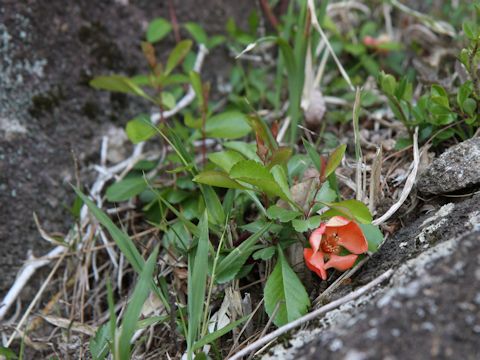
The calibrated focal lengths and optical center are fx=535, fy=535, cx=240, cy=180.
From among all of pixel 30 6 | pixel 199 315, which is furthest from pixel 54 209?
pixel 199 315

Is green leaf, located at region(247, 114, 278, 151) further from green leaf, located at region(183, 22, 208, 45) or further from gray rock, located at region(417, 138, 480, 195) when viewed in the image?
green leaf, located at region(183, 22, 208, 45)

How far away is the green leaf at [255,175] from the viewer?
1.42 m

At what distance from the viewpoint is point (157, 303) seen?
1784 millimetres

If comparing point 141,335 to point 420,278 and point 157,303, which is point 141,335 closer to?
point 157,303

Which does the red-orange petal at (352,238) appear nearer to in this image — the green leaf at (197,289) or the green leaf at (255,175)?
the green leaf at (255,175)

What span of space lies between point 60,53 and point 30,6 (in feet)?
0.70

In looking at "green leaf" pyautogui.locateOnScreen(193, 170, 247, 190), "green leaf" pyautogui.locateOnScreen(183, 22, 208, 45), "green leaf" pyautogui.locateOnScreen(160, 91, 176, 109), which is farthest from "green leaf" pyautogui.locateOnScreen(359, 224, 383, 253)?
"green leaf" pyautogui.locateOnScreen(183, 22, 208, 45)

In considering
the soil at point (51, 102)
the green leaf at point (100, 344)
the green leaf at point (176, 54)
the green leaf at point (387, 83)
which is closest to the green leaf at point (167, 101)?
the green leaf at point (176, 54)

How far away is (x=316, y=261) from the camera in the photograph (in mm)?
1423

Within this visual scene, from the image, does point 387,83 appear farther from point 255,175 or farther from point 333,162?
point 255,175

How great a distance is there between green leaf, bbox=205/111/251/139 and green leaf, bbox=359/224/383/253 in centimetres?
66

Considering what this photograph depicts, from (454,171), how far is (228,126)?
83 cm

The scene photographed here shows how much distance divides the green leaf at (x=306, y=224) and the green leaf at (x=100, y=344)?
1.97 ft

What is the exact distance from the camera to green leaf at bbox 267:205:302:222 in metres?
1.46
